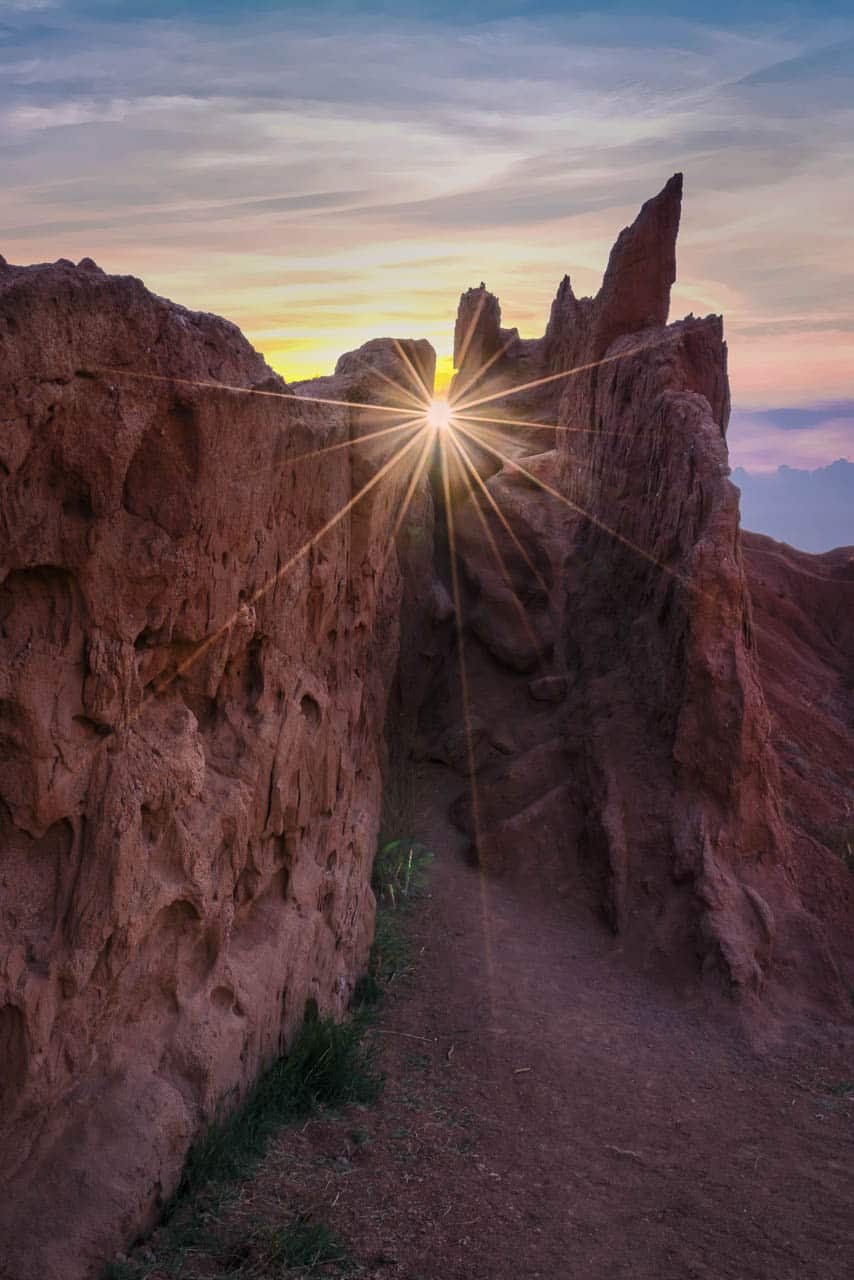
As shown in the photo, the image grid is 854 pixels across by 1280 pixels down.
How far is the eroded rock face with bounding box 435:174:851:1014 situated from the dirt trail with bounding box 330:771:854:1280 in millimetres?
602

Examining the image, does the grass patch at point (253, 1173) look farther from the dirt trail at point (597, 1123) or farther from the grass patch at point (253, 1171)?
the dirt trail at point (597, 1123)

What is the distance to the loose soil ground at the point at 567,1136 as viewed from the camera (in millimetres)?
4965

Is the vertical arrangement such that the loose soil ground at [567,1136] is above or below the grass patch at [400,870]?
below

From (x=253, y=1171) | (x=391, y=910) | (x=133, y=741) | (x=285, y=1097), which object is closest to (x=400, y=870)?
(x=391, y=910)

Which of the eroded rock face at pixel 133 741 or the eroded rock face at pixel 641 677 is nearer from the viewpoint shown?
the eroded rock face at pixel 133 741

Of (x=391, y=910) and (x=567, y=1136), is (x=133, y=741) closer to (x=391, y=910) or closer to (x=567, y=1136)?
(x=567, y=1136)

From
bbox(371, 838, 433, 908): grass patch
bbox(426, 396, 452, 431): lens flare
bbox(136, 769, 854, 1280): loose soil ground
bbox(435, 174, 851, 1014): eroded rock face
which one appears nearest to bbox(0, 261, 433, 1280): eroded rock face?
bbox(136, 769, 854, 1280): loose soil ground

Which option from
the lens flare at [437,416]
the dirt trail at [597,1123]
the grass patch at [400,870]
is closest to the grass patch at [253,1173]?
the dirt trail at [597,1123]

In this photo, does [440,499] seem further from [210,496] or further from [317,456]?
[210,496]

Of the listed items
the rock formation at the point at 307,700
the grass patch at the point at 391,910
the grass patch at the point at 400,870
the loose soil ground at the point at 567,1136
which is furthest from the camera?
the grass patch at the point at 400,870

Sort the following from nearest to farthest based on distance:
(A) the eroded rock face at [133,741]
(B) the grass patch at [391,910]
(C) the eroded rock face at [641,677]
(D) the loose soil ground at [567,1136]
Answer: (A) the eroded rock face at [133,741] < (D) the loose soil ground at [567,1136] < (B) the grass patch at [391,910] < (C) the eroded rock face at [641,677]

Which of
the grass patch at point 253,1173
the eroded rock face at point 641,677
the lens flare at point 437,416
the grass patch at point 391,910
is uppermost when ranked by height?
the lens flare at point 437,416

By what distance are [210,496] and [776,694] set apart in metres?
9.70

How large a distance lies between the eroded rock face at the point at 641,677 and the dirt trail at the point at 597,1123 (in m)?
0.60
